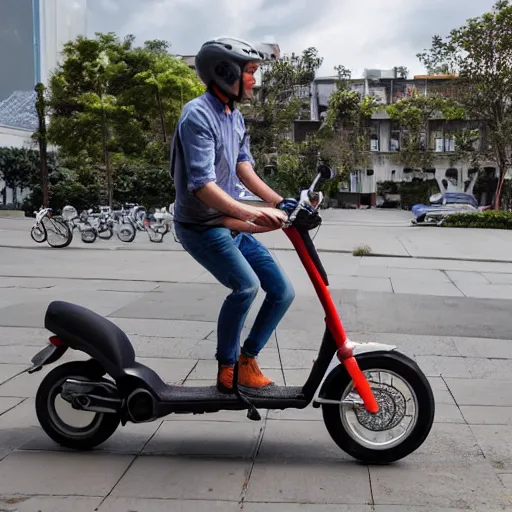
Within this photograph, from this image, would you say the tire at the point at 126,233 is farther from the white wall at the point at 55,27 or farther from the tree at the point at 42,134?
the white wall at the point at 55,27

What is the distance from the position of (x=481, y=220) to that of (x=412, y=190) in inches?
810

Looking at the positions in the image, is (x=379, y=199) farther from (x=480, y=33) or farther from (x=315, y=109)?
(x=480, y=33)

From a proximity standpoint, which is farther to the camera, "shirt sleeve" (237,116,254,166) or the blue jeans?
"shirt sleeve" (237,116,254,166)

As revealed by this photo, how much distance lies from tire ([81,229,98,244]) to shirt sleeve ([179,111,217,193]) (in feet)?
47.5

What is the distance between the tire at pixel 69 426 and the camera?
11.4ft

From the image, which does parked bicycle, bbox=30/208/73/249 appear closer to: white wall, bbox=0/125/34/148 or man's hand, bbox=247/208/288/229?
man's hand, bbox=247/208/288/229

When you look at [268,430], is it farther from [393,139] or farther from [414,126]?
[393,139]

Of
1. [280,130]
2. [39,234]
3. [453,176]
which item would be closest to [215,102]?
[39,234]

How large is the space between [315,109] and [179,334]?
144ft

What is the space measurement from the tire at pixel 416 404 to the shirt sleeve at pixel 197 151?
1.09m

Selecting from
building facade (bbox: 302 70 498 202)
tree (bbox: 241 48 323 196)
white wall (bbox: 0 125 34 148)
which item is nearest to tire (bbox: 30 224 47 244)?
tree (bbox: 241 48 323 196)

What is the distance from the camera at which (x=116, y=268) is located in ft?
39.1

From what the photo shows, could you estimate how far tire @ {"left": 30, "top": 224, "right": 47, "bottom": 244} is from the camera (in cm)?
1679

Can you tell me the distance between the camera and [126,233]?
705 inches
